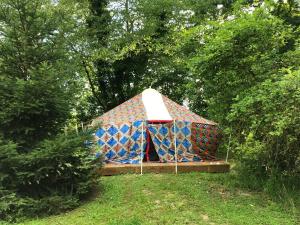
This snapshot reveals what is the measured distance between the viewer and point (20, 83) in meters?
6.65

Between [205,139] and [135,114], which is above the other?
[135,114]

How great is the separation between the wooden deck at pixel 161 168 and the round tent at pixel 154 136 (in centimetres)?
33

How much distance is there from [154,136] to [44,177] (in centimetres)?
438

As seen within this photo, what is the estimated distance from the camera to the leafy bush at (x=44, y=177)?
6.64 metres

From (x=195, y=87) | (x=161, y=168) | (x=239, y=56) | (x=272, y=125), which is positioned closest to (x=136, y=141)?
(x=161, y=168)

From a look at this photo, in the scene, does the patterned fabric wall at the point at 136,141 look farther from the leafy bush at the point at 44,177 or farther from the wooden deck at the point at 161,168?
the leafy bush at the point at 44,177

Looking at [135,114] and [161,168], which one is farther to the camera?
[135,114]

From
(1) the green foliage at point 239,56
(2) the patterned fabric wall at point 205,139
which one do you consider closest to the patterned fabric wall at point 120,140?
(2) the patterned fabric wall at point 205,139

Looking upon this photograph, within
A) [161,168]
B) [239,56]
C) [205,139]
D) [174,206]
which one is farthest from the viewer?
[205,139]

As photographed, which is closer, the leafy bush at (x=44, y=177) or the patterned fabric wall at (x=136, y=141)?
the leafy bush at (x=44, y=177)

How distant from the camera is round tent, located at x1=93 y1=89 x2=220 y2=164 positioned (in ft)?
35.4

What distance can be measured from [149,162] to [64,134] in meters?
3.88

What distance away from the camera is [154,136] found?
427 inches

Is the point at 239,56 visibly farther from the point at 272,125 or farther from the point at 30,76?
the point at 30,76
